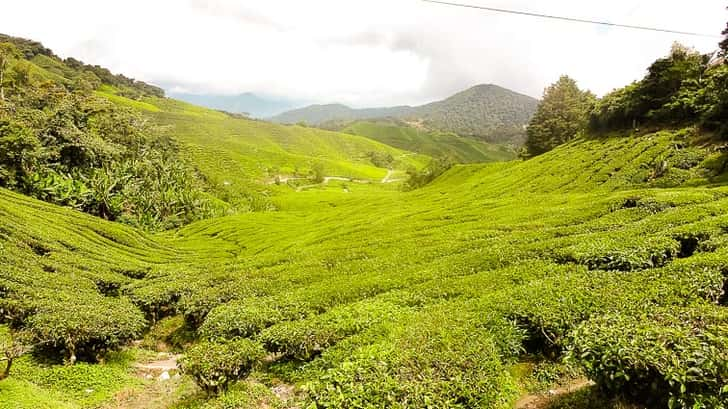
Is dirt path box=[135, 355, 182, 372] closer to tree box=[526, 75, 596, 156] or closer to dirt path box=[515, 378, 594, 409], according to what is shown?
dirt path box=[515, 378, 594, 409]

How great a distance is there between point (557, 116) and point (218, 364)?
3874 inches

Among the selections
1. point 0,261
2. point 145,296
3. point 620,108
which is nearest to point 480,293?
point 145,296

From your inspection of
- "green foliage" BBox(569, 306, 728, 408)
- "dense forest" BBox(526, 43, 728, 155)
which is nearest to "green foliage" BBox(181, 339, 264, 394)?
"green foliage" BBox(569, 306, 728, 408)

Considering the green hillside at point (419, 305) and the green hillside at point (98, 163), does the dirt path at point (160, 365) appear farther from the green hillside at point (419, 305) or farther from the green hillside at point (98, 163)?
the green hillside at point (98, 163)

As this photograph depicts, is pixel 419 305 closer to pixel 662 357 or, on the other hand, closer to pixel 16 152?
pixel 662 357

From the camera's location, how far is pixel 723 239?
54.1 ft

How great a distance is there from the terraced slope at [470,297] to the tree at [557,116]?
49.3 metres

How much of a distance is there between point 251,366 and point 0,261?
2048 cm

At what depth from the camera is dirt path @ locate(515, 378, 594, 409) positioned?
10.1 meters

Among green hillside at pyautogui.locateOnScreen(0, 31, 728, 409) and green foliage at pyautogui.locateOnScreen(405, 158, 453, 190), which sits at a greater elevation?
green foliage at pyautogui.locateOnScreen(405, 158, 453, 190)

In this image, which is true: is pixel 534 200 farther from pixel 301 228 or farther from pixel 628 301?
pixel 301 228

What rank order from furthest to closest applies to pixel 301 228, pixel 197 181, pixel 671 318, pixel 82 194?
pixel 197 181
pixel 301 228
pixel 82 194
pixel 671 318

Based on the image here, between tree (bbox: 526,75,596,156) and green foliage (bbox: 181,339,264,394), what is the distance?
307 ft

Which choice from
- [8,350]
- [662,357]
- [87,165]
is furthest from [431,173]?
[662,357]
